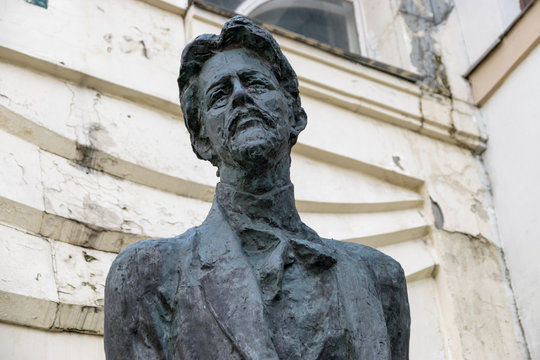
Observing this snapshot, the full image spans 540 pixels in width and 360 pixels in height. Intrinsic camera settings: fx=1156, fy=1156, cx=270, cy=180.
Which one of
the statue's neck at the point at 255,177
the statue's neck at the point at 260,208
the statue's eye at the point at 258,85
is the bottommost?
the statue's neck at the point at 260,208

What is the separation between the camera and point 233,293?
104 inches

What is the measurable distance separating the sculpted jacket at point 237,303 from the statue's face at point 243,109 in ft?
0.68

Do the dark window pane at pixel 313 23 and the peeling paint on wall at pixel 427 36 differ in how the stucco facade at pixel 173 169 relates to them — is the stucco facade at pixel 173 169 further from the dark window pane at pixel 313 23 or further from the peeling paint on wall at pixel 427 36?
the dark window pane at pixel 313 23

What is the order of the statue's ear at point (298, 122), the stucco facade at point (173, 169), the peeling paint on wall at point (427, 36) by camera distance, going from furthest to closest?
the peeling paint on wall at point (427, 36)
the stucco facade at point (173, 169)
the statue's ear at point (298, 122)

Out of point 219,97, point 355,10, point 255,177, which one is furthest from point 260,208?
point 355,10

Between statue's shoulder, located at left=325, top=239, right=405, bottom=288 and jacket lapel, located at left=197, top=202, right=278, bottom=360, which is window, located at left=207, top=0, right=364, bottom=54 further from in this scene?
jacket lapel, located at left=197, top=202, right=278, bottom=360

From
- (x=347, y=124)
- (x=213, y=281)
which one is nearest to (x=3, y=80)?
(x=347, y=124)

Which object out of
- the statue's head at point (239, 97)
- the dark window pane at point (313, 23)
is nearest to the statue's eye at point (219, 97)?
the statue's head at point (239, 97)

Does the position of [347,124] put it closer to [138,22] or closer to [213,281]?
[138,22]

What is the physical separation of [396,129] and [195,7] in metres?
1.28

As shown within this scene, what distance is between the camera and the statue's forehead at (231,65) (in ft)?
9.61

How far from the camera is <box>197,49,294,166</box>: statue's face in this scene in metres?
2.82

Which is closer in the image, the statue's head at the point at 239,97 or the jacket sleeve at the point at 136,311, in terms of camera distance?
the jacket sleeve at the point at 136,311

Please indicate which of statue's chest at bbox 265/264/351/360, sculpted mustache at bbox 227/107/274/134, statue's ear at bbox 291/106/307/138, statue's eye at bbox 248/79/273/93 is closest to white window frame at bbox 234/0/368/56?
statue's ear at bbox 291/106/307/138
